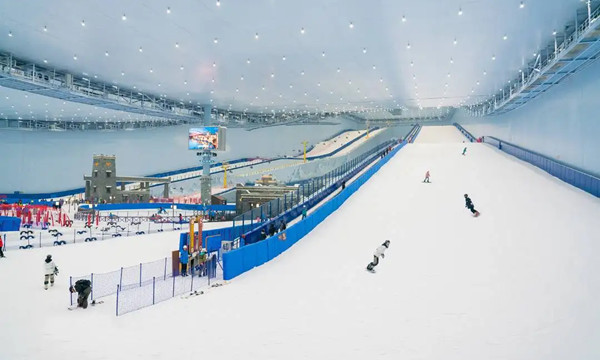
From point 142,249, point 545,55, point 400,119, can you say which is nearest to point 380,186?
point 545,55

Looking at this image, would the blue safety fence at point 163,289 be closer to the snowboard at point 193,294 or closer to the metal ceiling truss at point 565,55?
the snowboard at point 193,294

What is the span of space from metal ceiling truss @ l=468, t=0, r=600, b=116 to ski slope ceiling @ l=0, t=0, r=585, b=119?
745mm

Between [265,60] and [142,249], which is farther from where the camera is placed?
[265,60]

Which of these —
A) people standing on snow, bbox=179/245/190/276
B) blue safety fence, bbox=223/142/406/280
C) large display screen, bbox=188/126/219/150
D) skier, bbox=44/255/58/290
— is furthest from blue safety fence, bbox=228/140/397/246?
large display screen, bbox=188/126/219/150

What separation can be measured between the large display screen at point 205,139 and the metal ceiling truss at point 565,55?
23.9m

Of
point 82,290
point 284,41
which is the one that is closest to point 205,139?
point 284,41

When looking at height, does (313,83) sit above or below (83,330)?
above

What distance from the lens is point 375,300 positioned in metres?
9.18

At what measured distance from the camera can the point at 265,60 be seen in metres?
23.7

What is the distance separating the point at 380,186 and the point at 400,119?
69.2 m

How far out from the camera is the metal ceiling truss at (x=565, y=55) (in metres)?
15.5

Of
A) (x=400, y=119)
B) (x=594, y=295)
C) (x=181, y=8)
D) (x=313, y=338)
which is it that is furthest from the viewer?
(x=400, y=119)

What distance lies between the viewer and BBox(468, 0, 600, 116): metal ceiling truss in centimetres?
1549

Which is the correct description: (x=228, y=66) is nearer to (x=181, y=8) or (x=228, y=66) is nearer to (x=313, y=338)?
(x=181, y=8)
